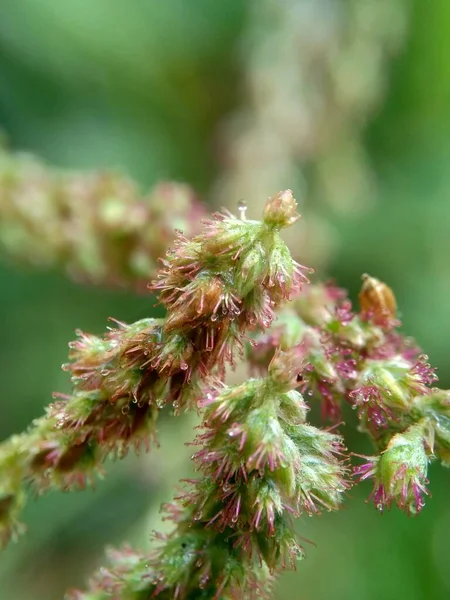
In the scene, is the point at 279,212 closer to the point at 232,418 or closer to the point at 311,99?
the point at 232,418

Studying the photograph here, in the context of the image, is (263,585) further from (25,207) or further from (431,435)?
(25,207)

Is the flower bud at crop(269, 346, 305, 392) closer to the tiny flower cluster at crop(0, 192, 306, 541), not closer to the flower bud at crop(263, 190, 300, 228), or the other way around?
the tiny flower cluster at crop(0, 192, 306, 541)

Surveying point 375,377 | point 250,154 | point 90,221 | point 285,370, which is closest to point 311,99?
point 250,154

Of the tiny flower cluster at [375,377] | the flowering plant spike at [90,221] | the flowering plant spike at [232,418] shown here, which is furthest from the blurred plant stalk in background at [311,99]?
the flowering plant spike at [232,418]

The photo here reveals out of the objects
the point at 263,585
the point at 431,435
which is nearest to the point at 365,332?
the point at 431,435

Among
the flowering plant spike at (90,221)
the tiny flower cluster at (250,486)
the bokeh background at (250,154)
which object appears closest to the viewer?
the tiny flower cluster at (250,486)

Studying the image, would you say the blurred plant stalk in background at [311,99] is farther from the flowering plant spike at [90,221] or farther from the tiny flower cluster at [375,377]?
the tiny flower cluster at [375,377]
